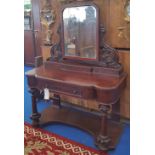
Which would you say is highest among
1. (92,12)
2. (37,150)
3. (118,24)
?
(92,12)

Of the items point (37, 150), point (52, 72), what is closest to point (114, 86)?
point (52, 72)

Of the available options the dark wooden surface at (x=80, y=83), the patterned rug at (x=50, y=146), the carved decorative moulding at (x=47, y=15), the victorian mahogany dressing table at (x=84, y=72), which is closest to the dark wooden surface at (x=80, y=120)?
the victorian mahogany dressing table at (x=84, y=72)

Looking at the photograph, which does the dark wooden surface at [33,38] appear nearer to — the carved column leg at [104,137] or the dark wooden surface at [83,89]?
the dark wooden surface at [83,89]

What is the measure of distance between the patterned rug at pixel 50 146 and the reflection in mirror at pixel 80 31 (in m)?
0.95

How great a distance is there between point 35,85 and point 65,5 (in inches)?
37.7

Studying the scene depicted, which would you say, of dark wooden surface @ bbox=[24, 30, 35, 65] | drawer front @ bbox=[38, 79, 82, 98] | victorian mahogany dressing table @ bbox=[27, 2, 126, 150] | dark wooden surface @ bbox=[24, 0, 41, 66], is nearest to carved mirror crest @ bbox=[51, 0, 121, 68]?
victorian mahogany dressing table @ bbox=[27, 2, 126, 150]

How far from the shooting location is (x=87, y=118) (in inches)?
97.2

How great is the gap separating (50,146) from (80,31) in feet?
4.20

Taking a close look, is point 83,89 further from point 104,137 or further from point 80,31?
point 80,31

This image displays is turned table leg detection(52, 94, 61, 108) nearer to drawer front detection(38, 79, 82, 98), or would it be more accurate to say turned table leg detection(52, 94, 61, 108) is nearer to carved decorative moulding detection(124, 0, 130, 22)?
drawer front detection(38, 79, 82, 98)

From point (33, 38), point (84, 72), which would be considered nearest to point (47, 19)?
point (84, 72)

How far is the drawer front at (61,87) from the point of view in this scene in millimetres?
1840

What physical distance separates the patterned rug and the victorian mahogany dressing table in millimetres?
144
